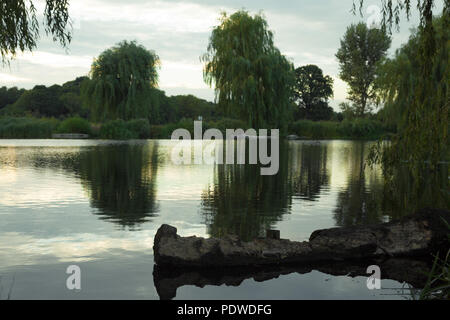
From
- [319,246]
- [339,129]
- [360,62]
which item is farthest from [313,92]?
[319,246]

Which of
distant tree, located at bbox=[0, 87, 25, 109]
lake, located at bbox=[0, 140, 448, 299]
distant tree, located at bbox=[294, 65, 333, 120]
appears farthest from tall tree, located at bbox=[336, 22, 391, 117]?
distant tree, located at bbox=[0, 87, 25, 109]

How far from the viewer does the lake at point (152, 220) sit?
443 cm

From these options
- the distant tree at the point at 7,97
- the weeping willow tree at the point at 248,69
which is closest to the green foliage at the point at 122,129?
the weeping willow tree at the point at 248,69

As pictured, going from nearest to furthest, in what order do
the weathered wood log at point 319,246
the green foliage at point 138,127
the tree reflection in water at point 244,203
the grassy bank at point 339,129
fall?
the weathered wood log at point 319,246
the tree reflection in water at point 244,203
the green foliage at point 138,127
the grassy bank at point 339,129

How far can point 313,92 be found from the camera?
7894 centimetres

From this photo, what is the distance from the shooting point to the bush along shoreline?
149ft

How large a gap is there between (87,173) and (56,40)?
8.59m

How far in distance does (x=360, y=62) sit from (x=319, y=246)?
62085mm

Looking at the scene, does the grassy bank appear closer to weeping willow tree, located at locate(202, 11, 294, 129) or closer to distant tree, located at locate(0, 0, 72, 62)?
weeping willow tree, located at locate(202, 11, 294, 129)

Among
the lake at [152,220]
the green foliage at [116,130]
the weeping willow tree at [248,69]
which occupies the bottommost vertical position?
the lake at [152,220]

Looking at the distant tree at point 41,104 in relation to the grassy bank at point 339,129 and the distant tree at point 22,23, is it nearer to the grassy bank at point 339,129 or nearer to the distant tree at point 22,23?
the grassy bank at point 339,129

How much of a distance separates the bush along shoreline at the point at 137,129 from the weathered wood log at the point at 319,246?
113ft

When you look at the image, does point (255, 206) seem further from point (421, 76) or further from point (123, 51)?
point (123, 51)
